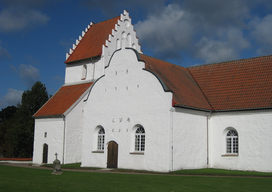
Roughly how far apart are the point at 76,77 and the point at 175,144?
16.5m

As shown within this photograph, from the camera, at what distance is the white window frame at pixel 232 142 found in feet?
74.7

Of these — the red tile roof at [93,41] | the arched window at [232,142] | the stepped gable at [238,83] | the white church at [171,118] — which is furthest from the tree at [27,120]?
the arched window at [232,142]

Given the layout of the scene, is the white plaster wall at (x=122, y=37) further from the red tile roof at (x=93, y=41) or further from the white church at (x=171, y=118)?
the white church at (x=171, y=118)

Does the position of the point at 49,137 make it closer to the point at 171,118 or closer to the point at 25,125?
the point at 25,125

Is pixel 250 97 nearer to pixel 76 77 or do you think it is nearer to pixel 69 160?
pixel 69 160

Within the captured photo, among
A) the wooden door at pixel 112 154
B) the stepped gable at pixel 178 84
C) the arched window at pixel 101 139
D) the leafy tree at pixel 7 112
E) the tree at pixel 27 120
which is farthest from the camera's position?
the leafy tree at pixel 7 112

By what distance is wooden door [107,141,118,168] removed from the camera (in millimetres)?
23195

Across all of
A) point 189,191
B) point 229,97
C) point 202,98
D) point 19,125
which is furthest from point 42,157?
point 189,191

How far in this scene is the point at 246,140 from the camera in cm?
2192

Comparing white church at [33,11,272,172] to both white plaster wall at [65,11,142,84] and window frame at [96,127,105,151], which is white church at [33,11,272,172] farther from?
white plaster wall at [65,11,142,84]

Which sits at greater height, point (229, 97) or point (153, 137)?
point (229, 97)

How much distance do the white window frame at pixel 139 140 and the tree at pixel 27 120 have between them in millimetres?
21139

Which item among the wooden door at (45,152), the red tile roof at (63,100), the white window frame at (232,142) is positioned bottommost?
the wooden door at (45,152)

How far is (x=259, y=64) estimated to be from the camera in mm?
24828
